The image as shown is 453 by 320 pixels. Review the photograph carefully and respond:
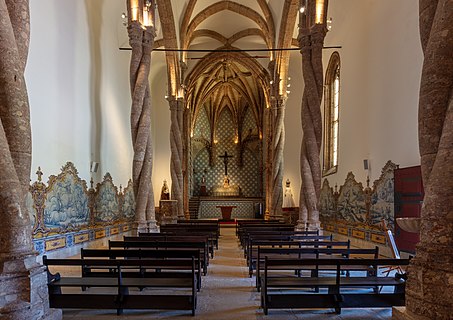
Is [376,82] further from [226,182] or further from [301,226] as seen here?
[226,182]

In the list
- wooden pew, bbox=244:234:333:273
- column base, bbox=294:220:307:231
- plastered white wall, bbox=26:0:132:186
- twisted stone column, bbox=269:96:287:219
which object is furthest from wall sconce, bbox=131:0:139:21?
twisted stone column, bbox=269:96:287:219

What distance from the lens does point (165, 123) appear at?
25016mm

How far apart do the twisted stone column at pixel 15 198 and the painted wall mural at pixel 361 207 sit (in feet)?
28.7

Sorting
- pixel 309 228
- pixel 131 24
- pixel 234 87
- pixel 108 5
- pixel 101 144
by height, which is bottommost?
pixel 309 228

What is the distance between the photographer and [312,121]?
1095 cm

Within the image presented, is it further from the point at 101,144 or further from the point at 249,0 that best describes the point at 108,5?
the point at 249,0

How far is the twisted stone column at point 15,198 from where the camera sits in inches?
156

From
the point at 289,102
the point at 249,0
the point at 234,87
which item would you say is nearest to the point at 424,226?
the point at 249,0

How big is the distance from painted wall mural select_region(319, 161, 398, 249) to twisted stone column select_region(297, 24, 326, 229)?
1888 mm

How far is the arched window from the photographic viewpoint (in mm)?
16766

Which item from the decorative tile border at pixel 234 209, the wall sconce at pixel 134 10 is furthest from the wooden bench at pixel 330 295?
the decorative tile border at pixel 234 209

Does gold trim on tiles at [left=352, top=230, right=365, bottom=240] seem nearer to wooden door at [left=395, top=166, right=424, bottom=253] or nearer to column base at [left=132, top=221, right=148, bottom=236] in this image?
wooden door at [left=395, top=166, right=424, bottom=253]

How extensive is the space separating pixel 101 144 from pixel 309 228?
25.9 feet

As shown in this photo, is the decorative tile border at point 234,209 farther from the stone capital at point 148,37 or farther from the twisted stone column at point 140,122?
the stone capital at point 148,37
